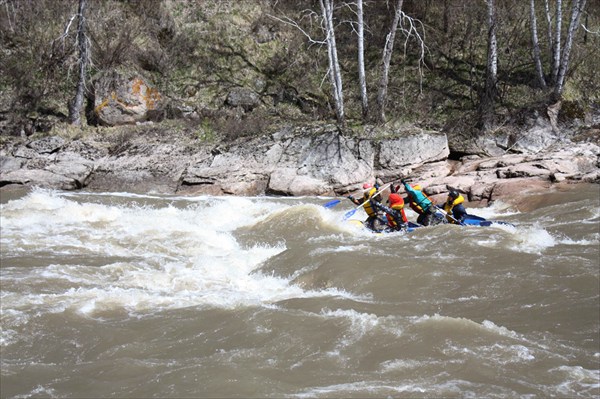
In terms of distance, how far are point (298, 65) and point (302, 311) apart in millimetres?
16942

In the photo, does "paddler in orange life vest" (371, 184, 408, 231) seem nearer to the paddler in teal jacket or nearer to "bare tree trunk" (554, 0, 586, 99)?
the paddler in teal jacket

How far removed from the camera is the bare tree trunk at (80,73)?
707 inches

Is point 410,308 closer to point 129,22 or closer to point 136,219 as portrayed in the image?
point 136,219

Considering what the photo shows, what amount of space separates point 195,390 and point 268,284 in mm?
2905

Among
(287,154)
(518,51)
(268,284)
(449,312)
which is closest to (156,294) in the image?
(268,284)

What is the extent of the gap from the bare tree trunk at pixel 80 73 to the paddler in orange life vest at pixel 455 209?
1292 cm

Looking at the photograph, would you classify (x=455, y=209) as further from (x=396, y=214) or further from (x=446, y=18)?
(x=446, y=18)

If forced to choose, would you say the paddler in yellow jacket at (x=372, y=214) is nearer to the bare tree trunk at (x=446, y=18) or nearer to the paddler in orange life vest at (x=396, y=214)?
the paddler in orange life vest at (x=396, y=214)

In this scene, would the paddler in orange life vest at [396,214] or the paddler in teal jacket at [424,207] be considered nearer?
the paddler in orange life vest at [396,214]

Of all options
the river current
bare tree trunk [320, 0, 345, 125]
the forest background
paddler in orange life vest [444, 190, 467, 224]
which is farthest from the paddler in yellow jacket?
bare tree trunk [320, 0, 345, 125]

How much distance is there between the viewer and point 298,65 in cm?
2148

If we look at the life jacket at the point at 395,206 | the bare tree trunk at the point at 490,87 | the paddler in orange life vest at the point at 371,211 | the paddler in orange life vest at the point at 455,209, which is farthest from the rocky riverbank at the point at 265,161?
the life jacket at the point at 395,206

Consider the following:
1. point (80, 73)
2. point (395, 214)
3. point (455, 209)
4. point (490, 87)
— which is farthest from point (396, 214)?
point (80, 73)

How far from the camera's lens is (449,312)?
5750mm
